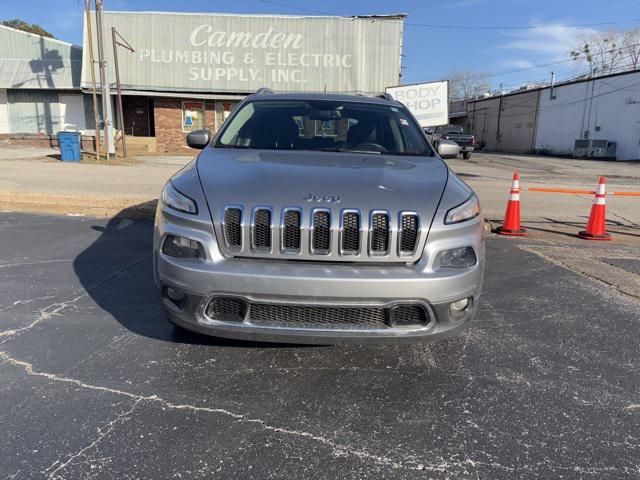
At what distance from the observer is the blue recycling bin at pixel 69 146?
58.8 feet

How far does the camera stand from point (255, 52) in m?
25.2

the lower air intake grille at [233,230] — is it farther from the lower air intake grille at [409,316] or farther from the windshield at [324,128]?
the windshield at [324,128]

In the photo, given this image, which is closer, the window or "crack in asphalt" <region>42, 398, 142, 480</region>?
"crack in asphalt" <region>42, 398, 142, 480</region>

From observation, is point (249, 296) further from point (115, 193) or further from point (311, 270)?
point (115, 193)

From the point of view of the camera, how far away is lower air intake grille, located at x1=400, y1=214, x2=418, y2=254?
A: 8.95ft

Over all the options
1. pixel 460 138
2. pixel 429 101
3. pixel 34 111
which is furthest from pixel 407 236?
pixel 460 138

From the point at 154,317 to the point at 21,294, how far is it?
4.67 ft

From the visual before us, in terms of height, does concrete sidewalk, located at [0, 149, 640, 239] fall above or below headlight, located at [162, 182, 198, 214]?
below

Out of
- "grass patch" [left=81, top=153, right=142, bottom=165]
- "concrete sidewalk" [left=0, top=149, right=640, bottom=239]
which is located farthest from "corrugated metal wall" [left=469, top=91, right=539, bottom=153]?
"grass patch" [left=81, top=153, right=142, bottom=165]

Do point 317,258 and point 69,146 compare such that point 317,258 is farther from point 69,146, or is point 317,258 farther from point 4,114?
point 4,114

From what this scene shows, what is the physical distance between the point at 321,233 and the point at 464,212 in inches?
35.5

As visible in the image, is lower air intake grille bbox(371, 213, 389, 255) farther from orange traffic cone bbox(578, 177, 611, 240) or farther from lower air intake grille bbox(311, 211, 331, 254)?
orange traffic cone bbox(578, 177, 611, 240)

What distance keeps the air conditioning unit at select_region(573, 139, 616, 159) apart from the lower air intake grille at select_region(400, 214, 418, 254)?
40.9m

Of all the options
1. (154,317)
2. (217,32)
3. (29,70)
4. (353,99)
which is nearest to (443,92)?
(353,99)
